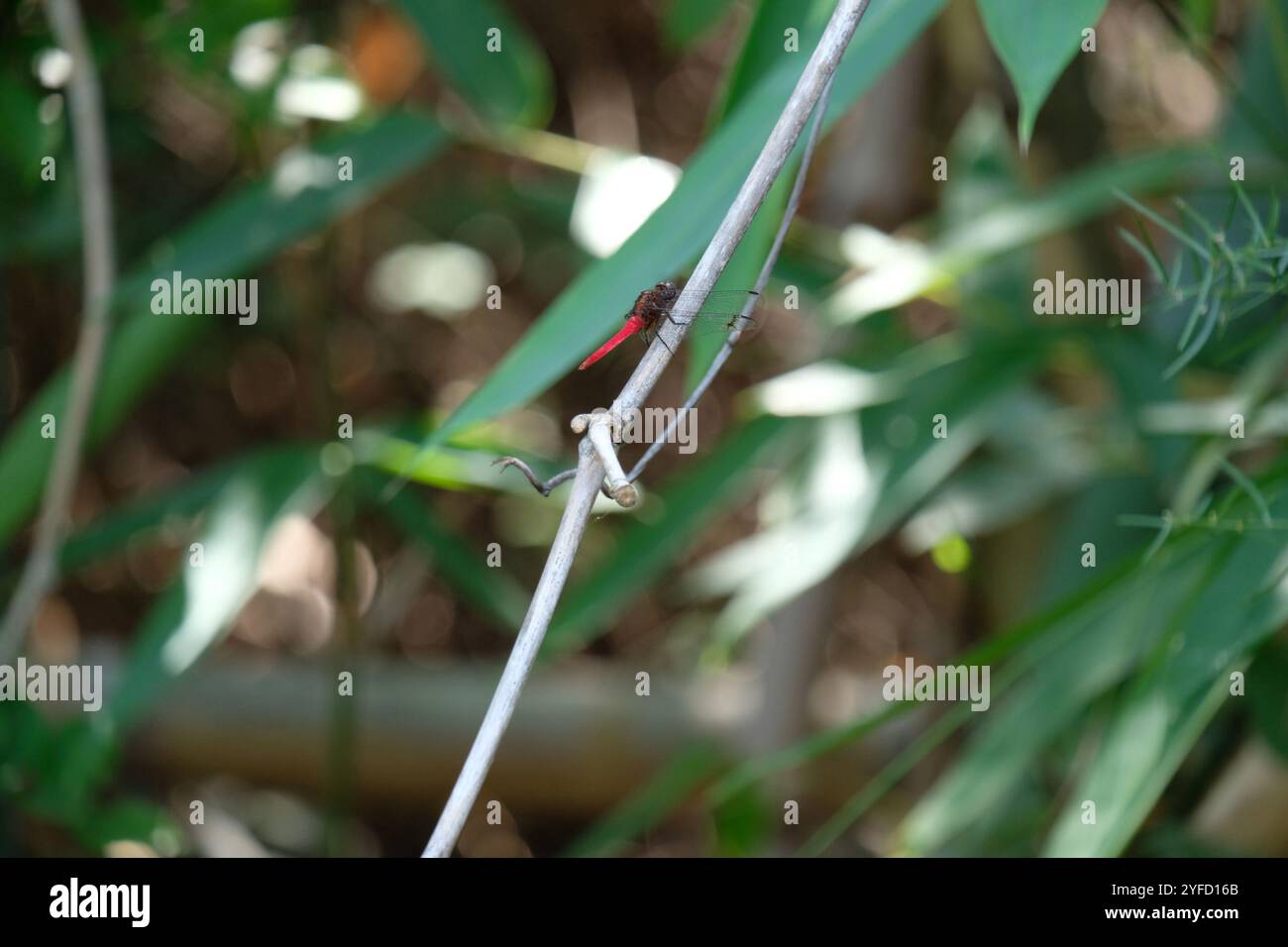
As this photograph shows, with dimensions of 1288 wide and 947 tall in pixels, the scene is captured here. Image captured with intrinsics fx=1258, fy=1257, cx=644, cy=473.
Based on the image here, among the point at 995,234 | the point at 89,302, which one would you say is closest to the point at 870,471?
the point at 995,234

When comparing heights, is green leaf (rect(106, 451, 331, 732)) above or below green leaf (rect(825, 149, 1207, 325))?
below

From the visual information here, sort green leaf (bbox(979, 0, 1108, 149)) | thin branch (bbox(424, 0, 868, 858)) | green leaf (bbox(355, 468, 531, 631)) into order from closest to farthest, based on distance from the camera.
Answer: thin branch (bbox(424, 0, 868, 858)) → green leaf (bbox(979, 0, 1108, 149)) → green leaf (bbox(355, 468, 531, 631))

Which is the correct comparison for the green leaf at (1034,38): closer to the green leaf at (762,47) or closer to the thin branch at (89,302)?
the green leaf at (762,47)

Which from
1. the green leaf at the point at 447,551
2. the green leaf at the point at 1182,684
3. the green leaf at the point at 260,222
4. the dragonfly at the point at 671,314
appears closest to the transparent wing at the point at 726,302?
the dragonfly at the point at 671,314

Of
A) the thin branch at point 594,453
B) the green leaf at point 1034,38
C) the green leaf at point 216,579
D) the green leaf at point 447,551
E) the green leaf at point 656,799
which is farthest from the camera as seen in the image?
the green leaf at point 447,551

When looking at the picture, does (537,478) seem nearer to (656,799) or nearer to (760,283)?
(760,283)

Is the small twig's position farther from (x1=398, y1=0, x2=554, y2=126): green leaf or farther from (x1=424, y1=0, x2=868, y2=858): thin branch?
(x1=398, y1=0, x2=554, y2=126): green leaf

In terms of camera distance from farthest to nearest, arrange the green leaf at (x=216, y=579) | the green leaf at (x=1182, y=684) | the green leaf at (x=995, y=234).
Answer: the green leaf at (x=216, y=579) < the green leaf at (x=995, y=234) < the green leaf at (x=1182, y=684)

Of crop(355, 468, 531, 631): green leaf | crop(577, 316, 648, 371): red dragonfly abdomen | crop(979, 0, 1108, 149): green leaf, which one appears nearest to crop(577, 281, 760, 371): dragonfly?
crop(577, 316, 648, 371): red dragonfly abdomen
